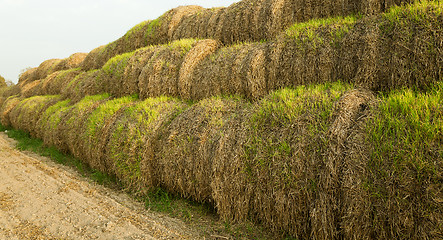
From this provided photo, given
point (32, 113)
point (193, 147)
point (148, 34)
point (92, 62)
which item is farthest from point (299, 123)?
point (32, 113)

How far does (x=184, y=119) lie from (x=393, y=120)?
9.71 ft

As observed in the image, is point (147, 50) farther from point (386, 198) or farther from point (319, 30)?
point (386, 198)

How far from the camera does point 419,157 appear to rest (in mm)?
2213

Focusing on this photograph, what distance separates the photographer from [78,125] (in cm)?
654

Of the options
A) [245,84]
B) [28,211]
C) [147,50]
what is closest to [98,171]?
[28,211]

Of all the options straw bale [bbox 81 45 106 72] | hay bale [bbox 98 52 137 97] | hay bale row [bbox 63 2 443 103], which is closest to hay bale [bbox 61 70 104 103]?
hay bale [bbox 98 52 137 97]

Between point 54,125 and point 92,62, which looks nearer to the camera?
point 54,125

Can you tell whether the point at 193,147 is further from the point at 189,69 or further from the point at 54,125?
the point at 54,125

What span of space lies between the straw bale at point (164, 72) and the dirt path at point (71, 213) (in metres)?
2.29

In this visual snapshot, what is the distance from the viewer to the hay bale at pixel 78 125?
249 inches

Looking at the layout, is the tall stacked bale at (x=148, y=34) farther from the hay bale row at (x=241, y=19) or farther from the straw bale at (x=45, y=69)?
the straw bale at (x=45, y=69)

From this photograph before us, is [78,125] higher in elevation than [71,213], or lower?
higher

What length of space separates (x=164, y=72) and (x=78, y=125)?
269 cm

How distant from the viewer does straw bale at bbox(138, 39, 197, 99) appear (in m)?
5.72
